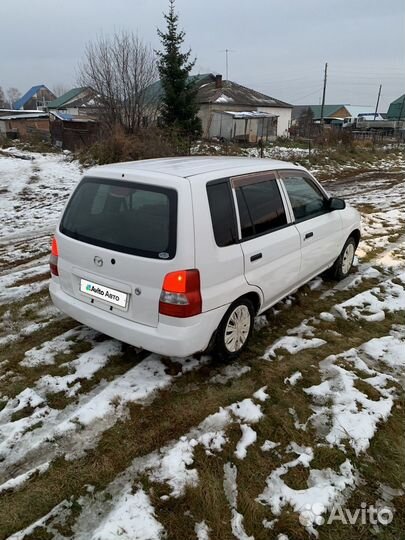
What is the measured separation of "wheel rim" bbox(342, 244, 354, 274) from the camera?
212 inches

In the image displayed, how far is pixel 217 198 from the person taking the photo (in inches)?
120

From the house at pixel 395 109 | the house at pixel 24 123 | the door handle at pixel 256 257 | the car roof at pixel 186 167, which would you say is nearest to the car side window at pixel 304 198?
the car roof at pixel 186 167

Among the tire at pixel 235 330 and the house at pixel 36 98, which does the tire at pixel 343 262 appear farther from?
the house at pixel 36 98

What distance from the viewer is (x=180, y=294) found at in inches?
109

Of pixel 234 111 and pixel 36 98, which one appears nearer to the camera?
pixel 234 111

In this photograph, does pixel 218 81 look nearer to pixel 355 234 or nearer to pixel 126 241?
pixel 355 234

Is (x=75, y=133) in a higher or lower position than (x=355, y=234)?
higher

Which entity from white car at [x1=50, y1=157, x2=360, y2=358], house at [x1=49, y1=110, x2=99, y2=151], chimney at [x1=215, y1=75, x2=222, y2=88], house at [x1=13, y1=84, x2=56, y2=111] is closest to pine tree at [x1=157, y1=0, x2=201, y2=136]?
house at [x1=49, y1=110, x2=99, y2=151]

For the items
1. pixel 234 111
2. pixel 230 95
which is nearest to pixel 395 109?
pixel 230 95

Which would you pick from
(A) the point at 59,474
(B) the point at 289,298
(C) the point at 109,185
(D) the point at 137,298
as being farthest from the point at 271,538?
(B) the point at 289,298

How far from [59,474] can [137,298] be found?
1.25 meters

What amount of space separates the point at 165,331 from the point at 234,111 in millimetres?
34391

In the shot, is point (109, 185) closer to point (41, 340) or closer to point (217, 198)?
point (217, 198)

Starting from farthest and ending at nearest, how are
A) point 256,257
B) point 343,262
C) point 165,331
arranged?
point 343,262
point 256,257
point 165,331
